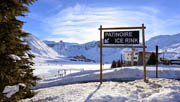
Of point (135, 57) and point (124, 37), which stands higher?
point (124, 37)

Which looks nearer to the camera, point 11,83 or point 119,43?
point 11,83

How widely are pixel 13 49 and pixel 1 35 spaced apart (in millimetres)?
1022

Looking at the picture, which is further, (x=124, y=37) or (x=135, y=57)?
(x=135, y=57)

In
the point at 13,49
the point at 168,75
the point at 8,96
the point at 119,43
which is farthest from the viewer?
the point at 168,75

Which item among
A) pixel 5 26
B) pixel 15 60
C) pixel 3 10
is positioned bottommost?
pixel 15 60

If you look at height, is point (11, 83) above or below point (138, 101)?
above

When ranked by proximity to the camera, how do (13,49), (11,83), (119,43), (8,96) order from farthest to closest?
(119,43), (13,49), (11,83), (8,96)

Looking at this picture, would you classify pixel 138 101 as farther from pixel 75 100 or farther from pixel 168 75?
pixel 168 75

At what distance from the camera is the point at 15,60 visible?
5.97 meters

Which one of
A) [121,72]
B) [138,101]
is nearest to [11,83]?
[138,101]

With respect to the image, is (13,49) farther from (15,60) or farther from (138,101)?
(138,101)

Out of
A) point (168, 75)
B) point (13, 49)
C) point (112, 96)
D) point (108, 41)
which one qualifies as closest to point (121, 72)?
point (168, 75)

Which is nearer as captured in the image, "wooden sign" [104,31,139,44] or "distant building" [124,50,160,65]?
"wooden sign" [104,31,139,44]

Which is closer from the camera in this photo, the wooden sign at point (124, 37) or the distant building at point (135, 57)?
the wooden sign at point (124, 37)
